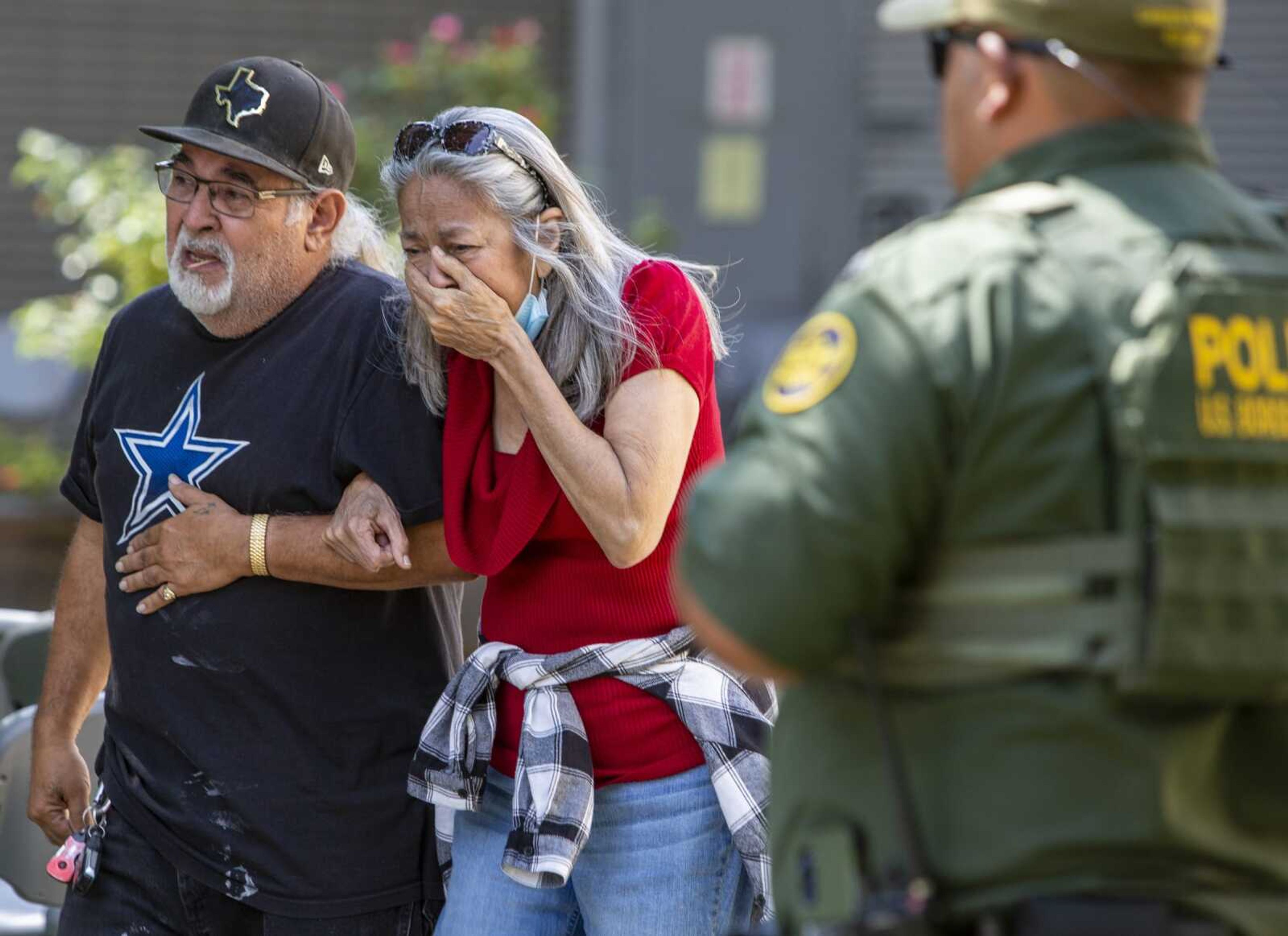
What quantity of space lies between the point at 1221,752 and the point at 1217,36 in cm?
78

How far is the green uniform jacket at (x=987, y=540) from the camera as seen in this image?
5.73 ft

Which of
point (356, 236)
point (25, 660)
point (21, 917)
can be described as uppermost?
point (356, 236)

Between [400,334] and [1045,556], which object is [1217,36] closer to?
[1045,556]

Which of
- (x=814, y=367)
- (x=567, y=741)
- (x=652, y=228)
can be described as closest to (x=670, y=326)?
(x=567, y=741)

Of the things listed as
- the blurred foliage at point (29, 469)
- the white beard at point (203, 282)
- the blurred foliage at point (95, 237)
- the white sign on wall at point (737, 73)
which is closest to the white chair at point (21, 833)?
the white beard at point (203, 282)

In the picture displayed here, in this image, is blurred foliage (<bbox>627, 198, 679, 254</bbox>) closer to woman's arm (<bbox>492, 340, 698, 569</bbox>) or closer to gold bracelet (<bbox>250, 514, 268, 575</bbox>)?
gold bracelet (<bbox>250, 514, 268, 575</bbox>)

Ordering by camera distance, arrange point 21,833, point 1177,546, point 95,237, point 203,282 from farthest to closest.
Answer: point 95,237, point 21,833, point 203,282, point 1177,546

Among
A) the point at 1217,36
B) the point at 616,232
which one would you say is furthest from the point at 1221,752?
the point at 616,232

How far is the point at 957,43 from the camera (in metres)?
1.92

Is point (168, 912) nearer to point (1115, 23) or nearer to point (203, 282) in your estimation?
point (203, 282)

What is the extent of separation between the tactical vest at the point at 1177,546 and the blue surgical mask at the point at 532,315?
120cm

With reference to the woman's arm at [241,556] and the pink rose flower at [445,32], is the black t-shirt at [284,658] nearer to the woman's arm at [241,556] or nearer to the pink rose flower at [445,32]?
the woman's arm at [241,556]

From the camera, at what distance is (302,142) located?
3.16 meters

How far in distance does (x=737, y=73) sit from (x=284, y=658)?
28.3ft
